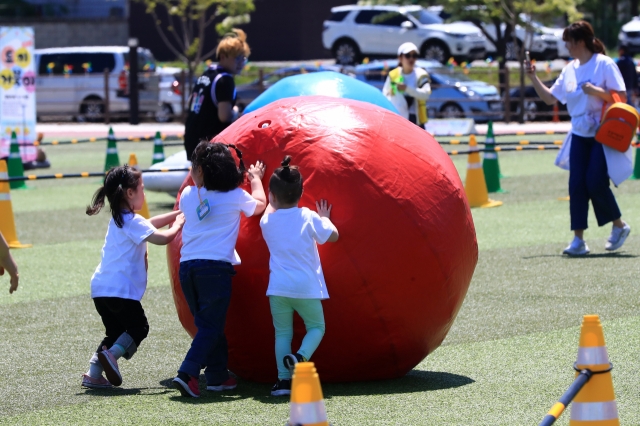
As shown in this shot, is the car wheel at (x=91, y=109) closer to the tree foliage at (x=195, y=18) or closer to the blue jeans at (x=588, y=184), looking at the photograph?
the tree foliage at (x=195, y=18)

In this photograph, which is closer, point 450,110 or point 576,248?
point 576,248

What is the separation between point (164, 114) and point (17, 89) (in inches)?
511

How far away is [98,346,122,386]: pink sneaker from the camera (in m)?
5.89

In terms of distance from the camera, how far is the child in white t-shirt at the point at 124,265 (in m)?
6.10

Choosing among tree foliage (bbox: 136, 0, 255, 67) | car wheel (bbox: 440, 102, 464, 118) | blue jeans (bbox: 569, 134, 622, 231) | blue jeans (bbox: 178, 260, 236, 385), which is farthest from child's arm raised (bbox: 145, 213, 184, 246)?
tree foliage (bbox: 136, 0, 255, 67)

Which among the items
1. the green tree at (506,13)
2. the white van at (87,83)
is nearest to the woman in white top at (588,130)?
the green tree at (506,13)

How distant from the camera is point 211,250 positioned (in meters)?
5.75

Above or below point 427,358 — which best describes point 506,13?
above

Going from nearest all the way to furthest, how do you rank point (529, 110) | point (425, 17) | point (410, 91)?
point (410, 91), point (529, 110), point (425, 17)

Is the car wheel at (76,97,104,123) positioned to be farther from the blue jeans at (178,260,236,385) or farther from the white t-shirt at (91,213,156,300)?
the blue jeans at (178,260,236,385)

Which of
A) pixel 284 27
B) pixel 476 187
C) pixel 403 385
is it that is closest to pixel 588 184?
pixel 476 187

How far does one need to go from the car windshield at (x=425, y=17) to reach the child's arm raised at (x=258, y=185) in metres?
32.8

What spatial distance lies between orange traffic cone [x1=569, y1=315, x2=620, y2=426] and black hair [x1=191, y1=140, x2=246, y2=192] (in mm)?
2303

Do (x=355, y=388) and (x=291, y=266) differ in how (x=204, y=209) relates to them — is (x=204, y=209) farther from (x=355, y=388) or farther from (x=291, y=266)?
(x=355, y=388)
